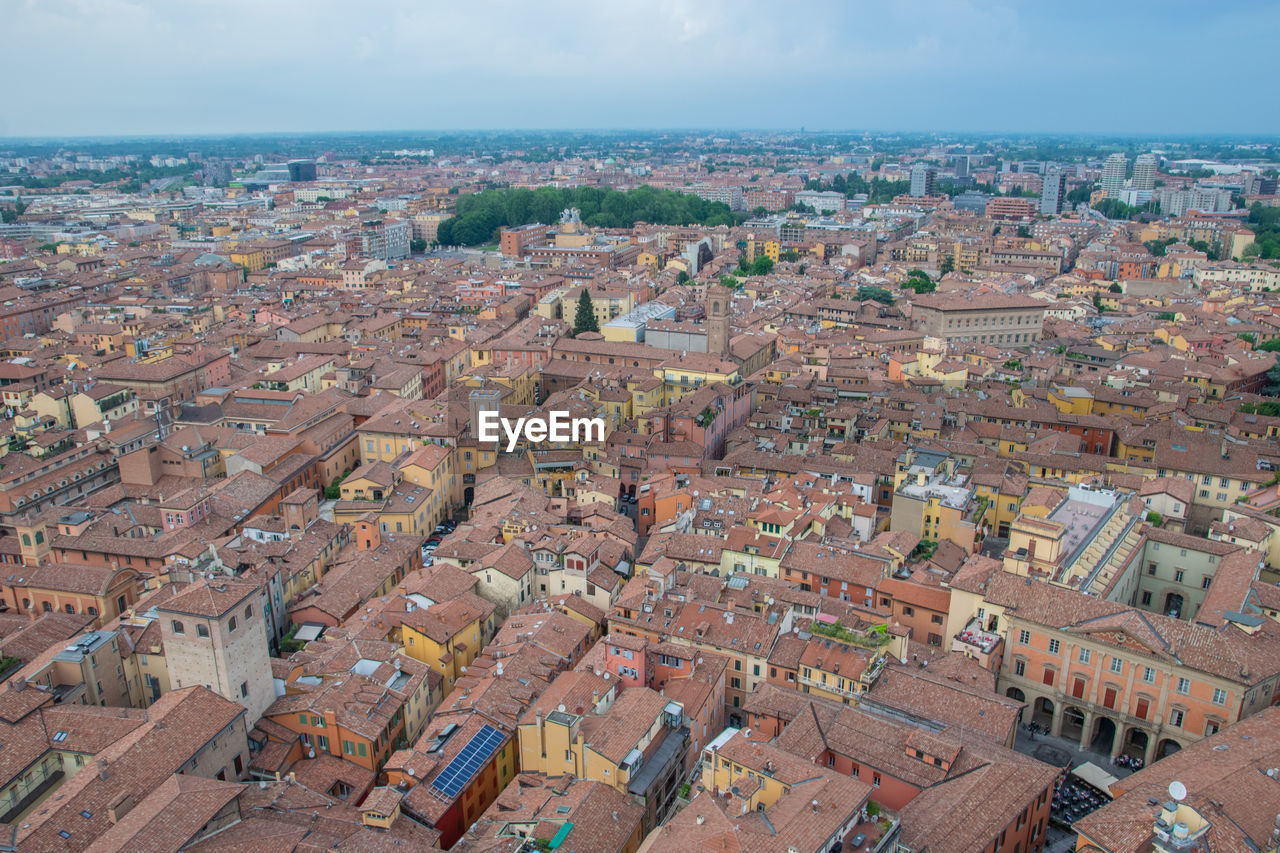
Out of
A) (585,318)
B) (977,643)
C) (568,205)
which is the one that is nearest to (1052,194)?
(568,205)

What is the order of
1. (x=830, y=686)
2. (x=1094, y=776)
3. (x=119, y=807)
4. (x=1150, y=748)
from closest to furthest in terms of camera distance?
(x=119, y=807) < (x=1094, y=776) < (x=830, y=686) < (x=1150, y=748)

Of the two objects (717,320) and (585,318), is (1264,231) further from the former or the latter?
(585,318)

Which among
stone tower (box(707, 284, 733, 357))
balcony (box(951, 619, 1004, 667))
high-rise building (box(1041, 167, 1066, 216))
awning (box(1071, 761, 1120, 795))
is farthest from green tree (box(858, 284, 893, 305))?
high-rise building (box(1041, 167, 1066, 216))

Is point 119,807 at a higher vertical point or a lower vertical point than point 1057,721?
higher

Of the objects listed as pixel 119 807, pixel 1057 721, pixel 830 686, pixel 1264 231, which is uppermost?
pixel 1264 231

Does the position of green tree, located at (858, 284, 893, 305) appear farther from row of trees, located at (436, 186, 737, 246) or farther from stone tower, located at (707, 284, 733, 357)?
row of trees, located at (436, 186, 737, 246)

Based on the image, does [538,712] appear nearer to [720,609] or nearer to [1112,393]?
[720,609]

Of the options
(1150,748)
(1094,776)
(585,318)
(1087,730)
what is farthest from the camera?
(585,318)
